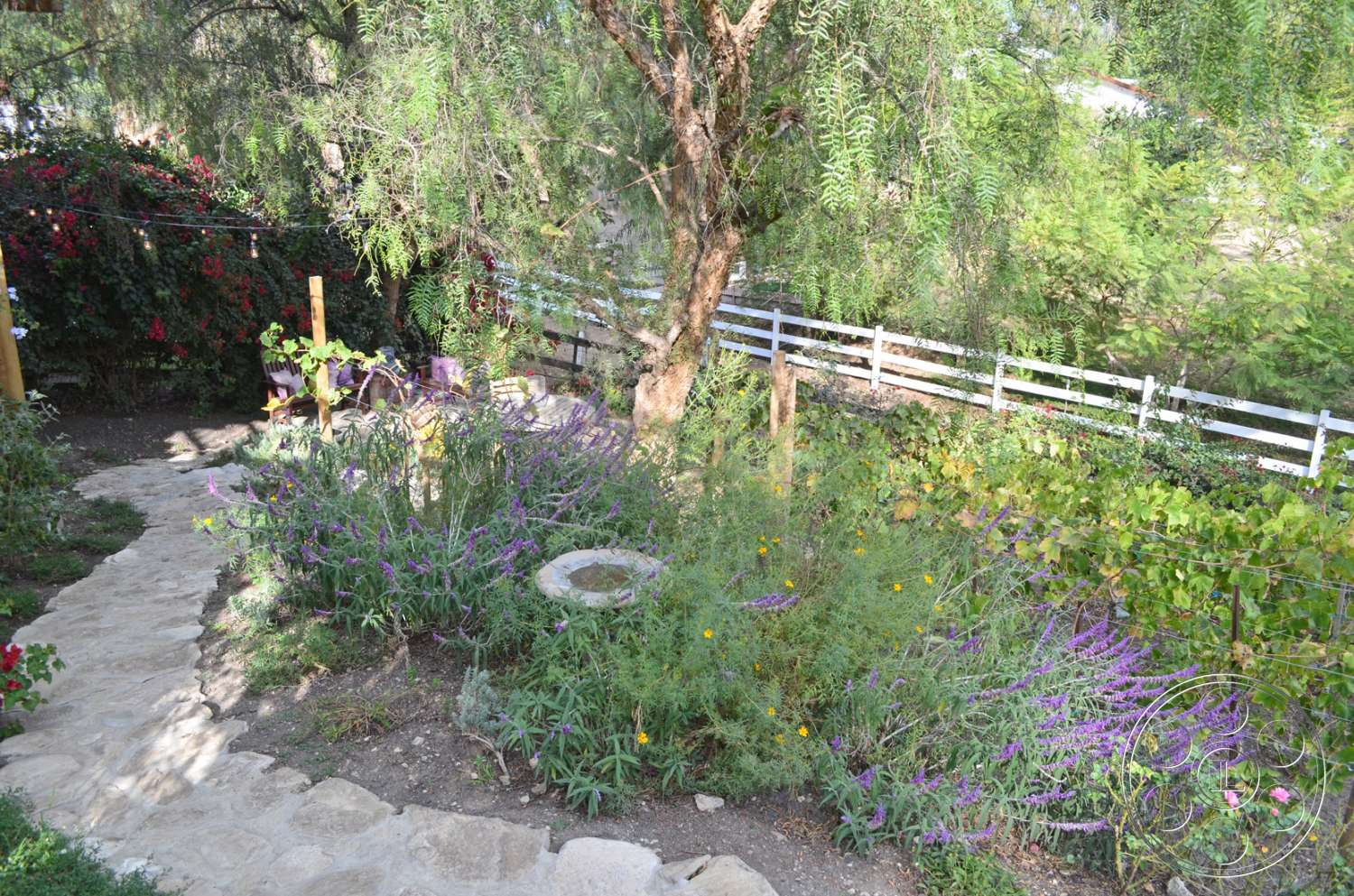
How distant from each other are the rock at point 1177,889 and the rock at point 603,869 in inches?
60.0

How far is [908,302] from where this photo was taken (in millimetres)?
5430

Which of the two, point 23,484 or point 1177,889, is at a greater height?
point 23,484

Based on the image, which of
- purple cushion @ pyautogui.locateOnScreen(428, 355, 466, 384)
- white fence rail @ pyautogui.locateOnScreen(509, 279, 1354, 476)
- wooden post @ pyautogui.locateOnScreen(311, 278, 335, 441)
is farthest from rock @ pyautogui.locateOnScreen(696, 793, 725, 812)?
purple cushion @ pyautogui.locateOnScreen(428, 355, 466, 384)

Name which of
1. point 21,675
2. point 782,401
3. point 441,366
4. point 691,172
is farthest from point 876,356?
point 21,675

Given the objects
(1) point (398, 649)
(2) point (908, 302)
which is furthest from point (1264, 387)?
(1) point (398, 649)

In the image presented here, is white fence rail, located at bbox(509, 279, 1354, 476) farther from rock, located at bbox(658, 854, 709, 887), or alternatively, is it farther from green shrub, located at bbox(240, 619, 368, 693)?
rock, located at bbox(658, 854, 709, 887)

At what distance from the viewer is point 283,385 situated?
7.42 meters

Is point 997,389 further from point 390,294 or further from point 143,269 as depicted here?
point 143,269

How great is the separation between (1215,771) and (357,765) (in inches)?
110

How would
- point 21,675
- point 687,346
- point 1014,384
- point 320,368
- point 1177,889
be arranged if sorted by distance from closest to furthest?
point 1177,889 < point 21,675 < point 320,368 < point 687,346 < point 1014,384

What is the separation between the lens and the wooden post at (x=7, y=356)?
5.11 m

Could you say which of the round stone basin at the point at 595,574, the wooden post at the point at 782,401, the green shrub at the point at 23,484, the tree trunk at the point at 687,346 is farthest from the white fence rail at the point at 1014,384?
the green shrub at the point at 23,484

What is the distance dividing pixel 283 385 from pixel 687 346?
139 inches

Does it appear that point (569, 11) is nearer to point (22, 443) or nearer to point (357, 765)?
point (22, 443)
